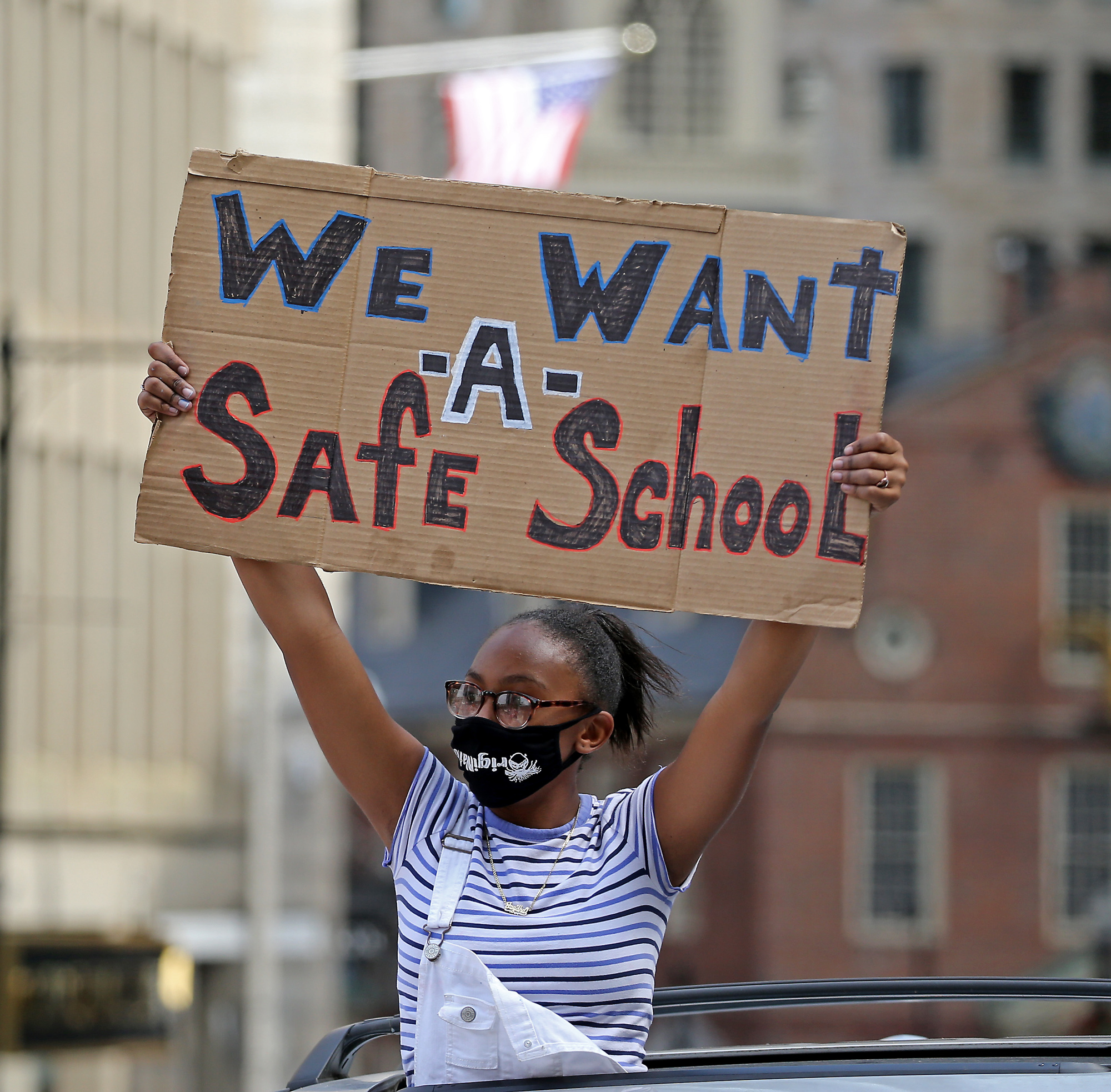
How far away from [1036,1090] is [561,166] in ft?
46.9

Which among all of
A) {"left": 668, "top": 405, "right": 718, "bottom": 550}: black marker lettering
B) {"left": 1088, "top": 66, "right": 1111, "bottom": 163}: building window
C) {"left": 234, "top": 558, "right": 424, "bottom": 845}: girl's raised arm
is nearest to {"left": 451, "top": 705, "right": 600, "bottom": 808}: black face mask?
{"left": 234, "top": 558, "right": 424, "bottom": 845}: girl's raised arm

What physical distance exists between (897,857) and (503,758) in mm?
29129

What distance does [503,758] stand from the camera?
316 cm

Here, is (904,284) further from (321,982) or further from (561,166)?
(561,166)

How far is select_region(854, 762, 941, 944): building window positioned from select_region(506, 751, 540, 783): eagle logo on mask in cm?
2887

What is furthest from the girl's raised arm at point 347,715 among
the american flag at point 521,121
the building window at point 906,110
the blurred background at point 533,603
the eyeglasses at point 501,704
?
the building window at point 906,110

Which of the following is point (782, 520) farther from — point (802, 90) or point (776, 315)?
point (802, 90)

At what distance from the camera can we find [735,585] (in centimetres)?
335

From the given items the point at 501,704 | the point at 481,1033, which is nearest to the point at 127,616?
the point at 501,704

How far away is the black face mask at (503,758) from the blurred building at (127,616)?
17.8 meters

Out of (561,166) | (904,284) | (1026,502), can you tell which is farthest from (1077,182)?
(561,166)

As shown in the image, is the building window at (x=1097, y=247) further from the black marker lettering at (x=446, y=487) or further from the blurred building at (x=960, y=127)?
the black marker lettering at (x=446, y=487)

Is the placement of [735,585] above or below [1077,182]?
below

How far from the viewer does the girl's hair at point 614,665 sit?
3285 millimetres
